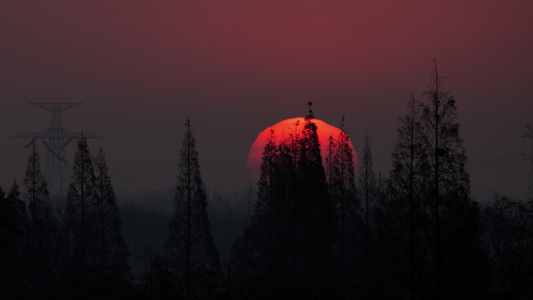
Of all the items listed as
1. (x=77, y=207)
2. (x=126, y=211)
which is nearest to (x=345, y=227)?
(x=77, y=207)

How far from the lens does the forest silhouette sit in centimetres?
3366

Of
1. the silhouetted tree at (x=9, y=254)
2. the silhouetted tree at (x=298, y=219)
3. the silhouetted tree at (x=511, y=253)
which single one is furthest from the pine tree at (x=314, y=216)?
the silhouetted tree at (x=9, y=254)

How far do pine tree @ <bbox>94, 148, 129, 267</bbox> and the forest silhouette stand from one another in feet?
0.24

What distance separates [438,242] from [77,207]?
29.8 m

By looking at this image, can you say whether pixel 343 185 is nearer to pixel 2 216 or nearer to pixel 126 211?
pixel 2 216

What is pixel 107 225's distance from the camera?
55.3m

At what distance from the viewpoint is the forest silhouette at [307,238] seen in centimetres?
3366

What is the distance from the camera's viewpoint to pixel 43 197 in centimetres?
5603

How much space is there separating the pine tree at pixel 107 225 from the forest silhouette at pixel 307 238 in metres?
0.07

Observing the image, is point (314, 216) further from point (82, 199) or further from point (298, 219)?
point (82, 199)

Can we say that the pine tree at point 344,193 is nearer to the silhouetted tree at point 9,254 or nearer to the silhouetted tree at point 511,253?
the silhouetted tree at point 511,253

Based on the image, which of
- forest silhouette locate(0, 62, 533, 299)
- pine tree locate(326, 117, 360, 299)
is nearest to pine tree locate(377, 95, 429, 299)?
forest silhouette locate(0, 62, 533, 299)

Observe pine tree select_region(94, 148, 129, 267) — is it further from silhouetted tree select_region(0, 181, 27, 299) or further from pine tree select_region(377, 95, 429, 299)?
pine tree select_region(377, 95, 429, 299)

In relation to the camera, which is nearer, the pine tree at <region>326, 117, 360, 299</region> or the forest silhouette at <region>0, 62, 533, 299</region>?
the forest silhouette at <region>0, 62, 533, 299</region>
